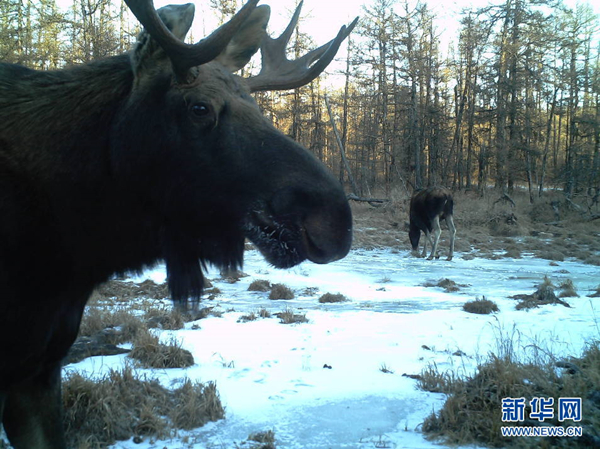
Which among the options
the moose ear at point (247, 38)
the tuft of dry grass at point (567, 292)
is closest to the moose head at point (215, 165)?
the moose ear at point (247, 38)

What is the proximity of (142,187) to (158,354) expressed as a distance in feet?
8.07

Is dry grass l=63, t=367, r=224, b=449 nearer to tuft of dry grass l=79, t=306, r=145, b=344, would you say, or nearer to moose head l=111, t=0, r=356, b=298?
tuft of dry grass l=79, t=306, r=145, b=344

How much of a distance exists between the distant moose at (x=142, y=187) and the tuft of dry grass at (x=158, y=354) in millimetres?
1839

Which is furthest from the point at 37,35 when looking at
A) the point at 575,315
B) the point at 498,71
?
the point at 498,71

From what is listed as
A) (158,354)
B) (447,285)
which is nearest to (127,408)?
(158,354)

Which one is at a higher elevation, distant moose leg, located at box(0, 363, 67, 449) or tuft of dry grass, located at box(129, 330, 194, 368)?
distant moose leg, located at box(0, 363, 67, 449)

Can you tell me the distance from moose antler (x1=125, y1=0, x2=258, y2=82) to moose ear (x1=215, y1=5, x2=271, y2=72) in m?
0.72

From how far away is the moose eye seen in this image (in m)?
1.79

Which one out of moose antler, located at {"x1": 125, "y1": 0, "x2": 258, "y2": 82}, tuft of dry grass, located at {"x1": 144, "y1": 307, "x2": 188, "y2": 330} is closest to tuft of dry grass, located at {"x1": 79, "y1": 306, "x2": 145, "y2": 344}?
tuft of dry grass, located at {"x1": 144, "y1": 307, "x2": 188, "y2": 330}

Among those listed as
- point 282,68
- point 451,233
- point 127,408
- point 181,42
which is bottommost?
point 127,408

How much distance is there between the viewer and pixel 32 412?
2.02 meters

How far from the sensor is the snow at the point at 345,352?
298cm

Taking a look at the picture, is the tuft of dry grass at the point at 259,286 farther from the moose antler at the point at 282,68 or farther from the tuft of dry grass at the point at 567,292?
the moose antler at the point at 282,68

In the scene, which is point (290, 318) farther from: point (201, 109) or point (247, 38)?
point (201, 109)
